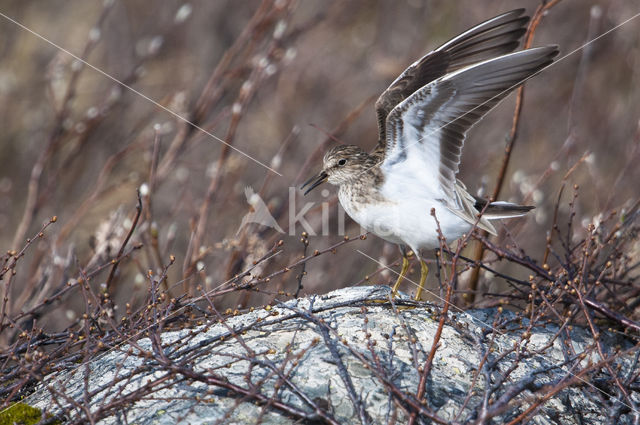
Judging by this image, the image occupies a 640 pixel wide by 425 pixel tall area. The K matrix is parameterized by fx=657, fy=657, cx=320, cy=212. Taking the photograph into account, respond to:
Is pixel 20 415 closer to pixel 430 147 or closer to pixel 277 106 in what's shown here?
pixel 430 147

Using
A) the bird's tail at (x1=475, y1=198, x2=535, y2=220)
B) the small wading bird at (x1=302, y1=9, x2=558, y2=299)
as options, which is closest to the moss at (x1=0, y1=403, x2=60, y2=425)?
the small wading bird at (x1=302, y1=9, x2=558, y2=299)

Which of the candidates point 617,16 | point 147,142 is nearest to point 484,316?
point 147,142

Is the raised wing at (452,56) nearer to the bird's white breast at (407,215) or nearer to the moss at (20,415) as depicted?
the bird's white breast at (407,215)

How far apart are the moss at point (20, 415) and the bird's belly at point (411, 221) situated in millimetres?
1866

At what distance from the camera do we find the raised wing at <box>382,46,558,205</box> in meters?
3.14

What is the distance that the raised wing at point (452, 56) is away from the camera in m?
3.42

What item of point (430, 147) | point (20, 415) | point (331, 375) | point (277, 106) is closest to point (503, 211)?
point (430, 147)

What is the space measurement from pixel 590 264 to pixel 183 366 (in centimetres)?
246

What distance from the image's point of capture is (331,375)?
2.68 meters

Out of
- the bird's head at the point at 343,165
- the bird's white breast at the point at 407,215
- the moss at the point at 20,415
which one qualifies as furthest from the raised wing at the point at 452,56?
the moss at the point at 20,415

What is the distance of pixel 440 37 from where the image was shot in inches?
338

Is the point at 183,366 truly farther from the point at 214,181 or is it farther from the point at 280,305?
the point at 214,181

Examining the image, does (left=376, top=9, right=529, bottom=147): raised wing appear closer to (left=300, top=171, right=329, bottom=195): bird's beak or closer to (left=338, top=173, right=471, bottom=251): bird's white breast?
(left=338, top=173, right=471, bottom=251): bird's white breast

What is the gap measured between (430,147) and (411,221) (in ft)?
1.39
